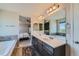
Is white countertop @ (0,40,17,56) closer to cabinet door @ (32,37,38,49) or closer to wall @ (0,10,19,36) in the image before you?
wall @ (0,10,19,36)

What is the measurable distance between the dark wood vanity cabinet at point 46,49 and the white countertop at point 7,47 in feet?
1.15

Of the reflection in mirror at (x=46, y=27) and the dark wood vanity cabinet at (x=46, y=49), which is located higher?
the reflection in mirror at (x=46, y=27)

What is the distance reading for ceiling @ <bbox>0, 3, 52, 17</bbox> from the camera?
6.50 feet

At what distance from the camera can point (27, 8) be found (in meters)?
2.03

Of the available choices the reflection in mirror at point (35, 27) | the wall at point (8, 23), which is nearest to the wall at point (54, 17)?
the reflection in mirror at point (35, 27)

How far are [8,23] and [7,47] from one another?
1.27 feet

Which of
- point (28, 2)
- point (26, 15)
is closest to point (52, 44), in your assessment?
point (26, 15)

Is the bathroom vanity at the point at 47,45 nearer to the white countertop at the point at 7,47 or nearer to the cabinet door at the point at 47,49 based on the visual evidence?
the cabinet door at the point at 47,49

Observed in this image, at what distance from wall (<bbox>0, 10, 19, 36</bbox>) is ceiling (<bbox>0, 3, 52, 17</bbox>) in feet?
0.26

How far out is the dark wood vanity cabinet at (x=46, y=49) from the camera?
2.00m

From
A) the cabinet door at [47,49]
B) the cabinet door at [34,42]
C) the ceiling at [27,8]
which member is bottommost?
the cabinet door at [47,49]

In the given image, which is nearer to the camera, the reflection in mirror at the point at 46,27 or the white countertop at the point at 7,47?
the white countertop at the point at 7,47

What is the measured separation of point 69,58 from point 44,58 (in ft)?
1.33

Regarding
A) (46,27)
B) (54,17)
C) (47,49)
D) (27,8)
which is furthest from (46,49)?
(27,8)
